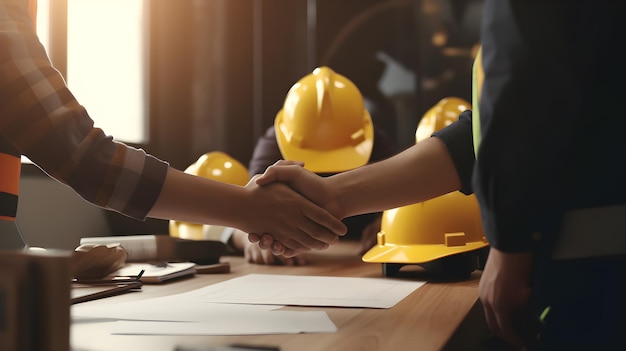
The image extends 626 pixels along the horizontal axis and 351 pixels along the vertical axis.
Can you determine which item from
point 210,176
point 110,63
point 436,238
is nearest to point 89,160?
point 436,238

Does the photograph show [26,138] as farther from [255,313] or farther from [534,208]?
[534,208]

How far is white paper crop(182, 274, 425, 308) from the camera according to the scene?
0.90 m

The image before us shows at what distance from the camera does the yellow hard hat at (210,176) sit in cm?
161

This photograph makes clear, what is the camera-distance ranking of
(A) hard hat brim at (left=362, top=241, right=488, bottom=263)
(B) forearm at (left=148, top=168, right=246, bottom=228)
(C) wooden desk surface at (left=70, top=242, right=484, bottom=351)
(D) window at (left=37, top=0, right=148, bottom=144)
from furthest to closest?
(D) window at (left=37, top=0, right=148, bottom=144)
(A) hard hat brim at (left=362, top=241, right=488, bottom=263)
(B) forearm at (left=148, top=168, right=246, bottom=228)
(C) wooden desk surface at (left=70, top=242, right=484, bottom=351)

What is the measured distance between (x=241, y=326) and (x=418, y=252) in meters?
0.54

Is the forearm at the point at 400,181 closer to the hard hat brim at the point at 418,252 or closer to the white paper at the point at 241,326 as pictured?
the hard hat brim at the point at 418,252

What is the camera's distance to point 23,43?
83cm

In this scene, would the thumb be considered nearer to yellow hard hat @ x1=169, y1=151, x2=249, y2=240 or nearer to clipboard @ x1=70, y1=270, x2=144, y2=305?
clipboard @ x1=70, y1=270, x2=144, y2=305

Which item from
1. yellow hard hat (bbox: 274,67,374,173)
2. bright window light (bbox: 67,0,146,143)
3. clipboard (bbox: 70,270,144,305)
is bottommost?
clipboard (bbox: 70,270,144,305)

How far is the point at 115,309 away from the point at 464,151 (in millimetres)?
604

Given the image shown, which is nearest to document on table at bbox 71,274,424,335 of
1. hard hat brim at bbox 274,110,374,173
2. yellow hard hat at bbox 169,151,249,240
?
yellow hard hat at bbox 169,151,249,240

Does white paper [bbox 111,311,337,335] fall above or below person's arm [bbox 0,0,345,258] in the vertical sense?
below

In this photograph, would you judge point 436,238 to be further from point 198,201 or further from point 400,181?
point 198,201

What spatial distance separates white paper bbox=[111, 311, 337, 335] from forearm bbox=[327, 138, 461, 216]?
0.40m
